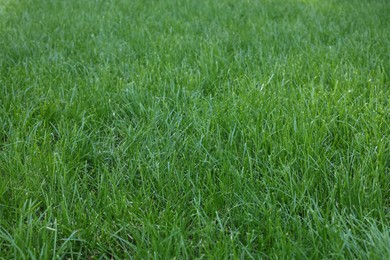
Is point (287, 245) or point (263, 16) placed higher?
point (287, 245)

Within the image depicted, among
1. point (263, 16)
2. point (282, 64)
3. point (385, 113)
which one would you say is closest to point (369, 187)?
point (385, 113)

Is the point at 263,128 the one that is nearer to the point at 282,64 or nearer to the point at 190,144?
the point at 190,144

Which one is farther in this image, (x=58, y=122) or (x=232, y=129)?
(x=58, y=122)

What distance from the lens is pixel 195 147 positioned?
6.44 feet

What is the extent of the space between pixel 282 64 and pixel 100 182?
5.44 feet

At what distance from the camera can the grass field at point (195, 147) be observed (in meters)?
1.45

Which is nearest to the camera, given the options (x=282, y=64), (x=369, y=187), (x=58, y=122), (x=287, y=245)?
(x=287, y=245)

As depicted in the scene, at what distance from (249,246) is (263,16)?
3682mm

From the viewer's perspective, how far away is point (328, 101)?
2.26 metres

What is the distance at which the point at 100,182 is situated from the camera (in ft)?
5.82

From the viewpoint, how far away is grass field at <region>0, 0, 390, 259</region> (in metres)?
1.45

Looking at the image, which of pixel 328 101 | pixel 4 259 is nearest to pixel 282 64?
pixel 328 101

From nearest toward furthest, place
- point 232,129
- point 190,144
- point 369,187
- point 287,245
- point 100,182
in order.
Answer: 1. point 287,245
2. point 369,187
3. point 100,182
4. point 190,144
5. point 232,129

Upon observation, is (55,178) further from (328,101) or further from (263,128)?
(328,101)
